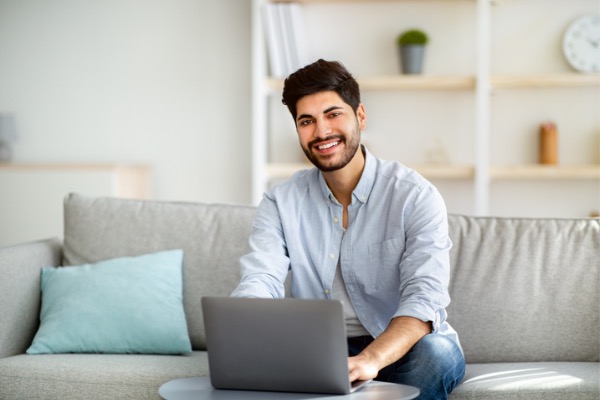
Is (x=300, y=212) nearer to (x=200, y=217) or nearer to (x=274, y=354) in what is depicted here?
(x=200, y=217)

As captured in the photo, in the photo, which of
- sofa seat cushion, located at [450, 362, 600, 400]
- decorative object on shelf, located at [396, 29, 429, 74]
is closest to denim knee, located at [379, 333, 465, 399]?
sofa seat cushion, located at [450, 362, 600, 400]

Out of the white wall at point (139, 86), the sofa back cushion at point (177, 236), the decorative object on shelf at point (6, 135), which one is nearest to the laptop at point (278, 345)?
the sofa back cushion at point (177, 236)

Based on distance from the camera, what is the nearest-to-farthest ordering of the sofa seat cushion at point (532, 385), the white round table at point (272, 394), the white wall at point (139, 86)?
the white round table at point (272, 394) → the sofa seat cushion at point (532, 385) → the white wall at point (139, 86)

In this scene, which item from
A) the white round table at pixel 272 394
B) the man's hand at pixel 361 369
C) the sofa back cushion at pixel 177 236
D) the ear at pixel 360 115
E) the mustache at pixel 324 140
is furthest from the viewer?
the sofa back cushion at pixel 177 236

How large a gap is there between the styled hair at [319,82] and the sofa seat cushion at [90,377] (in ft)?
2.51

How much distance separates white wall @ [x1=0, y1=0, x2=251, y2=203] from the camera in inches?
176

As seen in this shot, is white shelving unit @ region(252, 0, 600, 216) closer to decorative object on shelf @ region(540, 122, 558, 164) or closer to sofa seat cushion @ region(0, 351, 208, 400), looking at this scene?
decorative object on shelf @ region(540, 122, 558, 164)

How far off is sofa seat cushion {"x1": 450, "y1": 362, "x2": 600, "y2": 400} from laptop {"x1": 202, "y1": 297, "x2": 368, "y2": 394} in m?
0.50

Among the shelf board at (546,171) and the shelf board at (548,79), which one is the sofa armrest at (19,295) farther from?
the shelf board at (548,79)

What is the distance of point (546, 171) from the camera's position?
398 cm

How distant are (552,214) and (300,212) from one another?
→ 2261mm

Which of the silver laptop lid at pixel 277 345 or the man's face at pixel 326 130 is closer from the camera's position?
the silver laptop lid at pixel 277 345

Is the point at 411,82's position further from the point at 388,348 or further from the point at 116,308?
the point at 388,348

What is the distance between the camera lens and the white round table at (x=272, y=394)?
163 centimetres
